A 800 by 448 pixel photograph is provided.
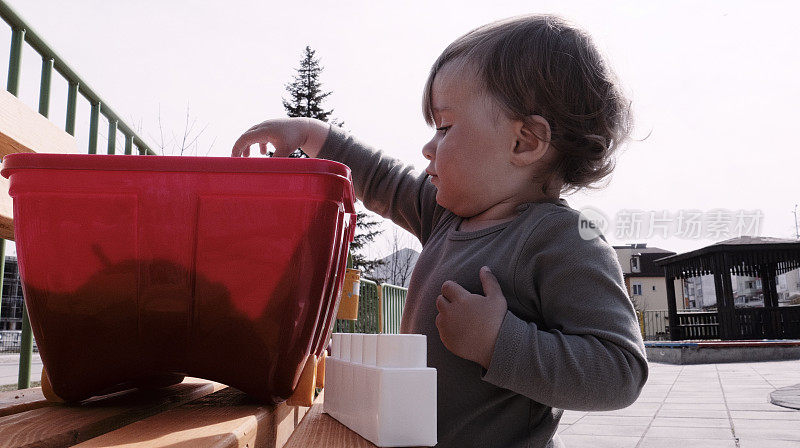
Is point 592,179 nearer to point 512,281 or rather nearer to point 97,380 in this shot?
point 512,281

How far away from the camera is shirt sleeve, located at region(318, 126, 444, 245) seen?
1318 millimetres

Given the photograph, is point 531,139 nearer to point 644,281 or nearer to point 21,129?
point 21,129

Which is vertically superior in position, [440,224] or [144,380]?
[440,224]

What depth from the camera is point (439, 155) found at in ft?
3.35

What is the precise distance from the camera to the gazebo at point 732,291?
15.4 m

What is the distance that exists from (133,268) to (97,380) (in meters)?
0.16

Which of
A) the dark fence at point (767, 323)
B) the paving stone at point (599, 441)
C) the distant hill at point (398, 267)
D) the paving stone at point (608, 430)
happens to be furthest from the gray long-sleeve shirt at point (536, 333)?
the distant hill at point (398, 267)

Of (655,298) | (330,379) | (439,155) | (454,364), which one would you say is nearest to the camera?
(330,379)

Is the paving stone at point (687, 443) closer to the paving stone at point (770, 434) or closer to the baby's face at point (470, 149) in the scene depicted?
the paving stone at point (770, 434)

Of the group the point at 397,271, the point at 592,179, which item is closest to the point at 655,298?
the point at 397,271

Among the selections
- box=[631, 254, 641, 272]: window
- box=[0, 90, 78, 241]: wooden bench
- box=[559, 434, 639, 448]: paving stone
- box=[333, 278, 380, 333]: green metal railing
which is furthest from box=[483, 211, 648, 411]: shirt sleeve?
box=[631, 254, 641, 272]: window

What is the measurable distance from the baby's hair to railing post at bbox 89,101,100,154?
1.10 metres

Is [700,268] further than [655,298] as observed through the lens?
No

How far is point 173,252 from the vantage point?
0.58 meters
